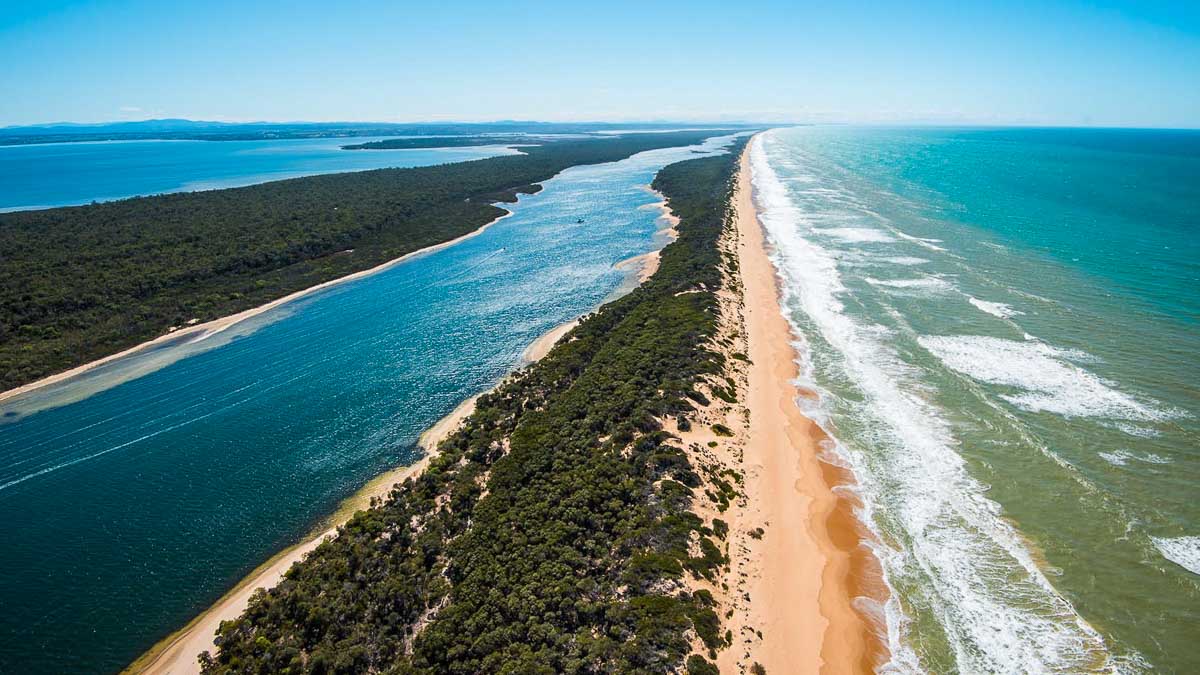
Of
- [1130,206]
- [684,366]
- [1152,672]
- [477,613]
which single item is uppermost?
[1130,206]

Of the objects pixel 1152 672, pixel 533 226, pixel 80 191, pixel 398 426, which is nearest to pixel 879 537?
pixel 1152 672

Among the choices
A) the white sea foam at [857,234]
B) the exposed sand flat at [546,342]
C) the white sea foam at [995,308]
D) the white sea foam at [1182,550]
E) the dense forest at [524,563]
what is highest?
the white sea foam at [857,234]

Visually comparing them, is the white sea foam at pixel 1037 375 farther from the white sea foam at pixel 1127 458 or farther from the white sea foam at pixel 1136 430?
the white sea foam at pixel 1127 458

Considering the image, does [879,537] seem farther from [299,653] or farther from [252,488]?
[252,488]

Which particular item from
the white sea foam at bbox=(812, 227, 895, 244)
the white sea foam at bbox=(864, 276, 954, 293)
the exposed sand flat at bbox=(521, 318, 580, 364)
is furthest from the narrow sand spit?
the white sea foam at bbox=(812, 227, 895, 244)

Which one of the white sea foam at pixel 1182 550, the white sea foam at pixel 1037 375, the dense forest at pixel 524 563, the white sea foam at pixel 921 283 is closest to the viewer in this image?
the dense forest at pixel 524 563

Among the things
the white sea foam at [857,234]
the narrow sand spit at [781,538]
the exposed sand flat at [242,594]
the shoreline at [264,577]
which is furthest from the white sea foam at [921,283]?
the exposed sand flat at [242,594]
